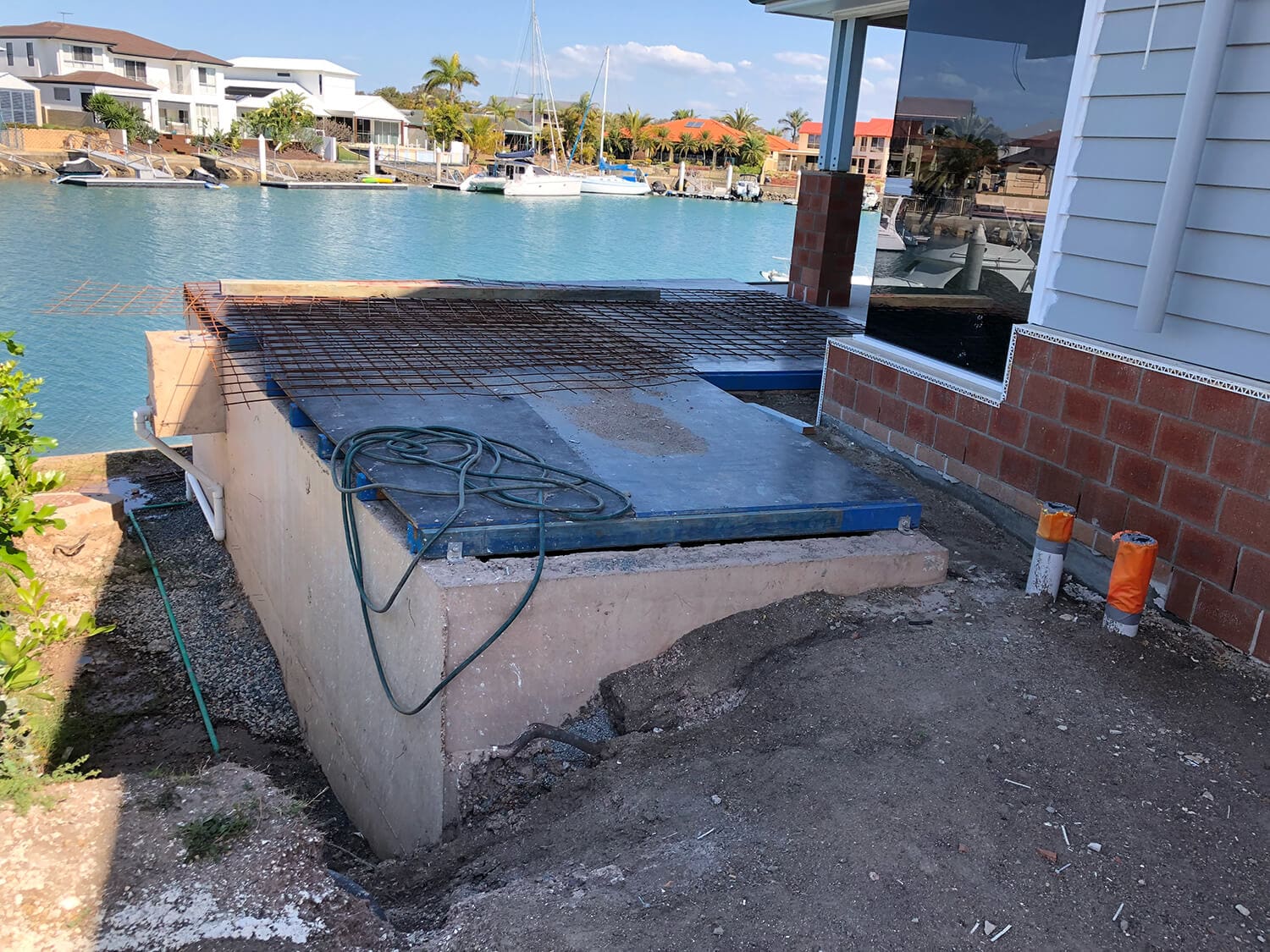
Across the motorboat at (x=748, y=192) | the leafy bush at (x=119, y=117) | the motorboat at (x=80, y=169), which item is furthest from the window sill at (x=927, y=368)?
the motorboat at (x=748, y=192)

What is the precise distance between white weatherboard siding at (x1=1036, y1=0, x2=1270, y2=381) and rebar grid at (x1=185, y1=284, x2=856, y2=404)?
2.73 meters

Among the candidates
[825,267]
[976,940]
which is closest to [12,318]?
[825,267]

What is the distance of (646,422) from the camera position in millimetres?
5258

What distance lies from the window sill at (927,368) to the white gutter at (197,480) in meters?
5.41

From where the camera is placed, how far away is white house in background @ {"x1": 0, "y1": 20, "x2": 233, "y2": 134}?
54812 mm

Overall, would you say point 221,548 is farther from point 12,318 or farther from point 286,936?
point 12,318

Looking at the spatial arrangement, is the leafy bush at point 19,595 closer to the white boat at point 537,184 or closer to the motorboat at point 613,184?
the white boat at point 537,184

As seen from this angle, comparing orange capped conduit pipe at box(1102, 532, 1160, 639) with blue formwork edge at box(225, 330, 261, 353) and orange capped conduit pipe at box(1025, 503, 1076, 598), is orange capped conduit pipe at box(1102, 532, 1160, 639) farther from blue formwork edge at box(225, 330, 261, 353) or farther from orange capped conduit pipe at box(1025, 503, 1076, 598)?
blue formwork edge at box(225, 330, 261, 353)

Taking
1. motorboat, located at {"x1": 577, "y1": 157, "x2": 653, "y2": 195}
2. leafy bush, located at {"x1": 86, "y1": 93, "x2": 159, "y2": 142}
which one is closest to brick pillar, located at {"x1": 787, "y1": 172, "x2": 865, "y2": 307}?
motorboat, located at {"x1": 577, "y1": 157, "x2": 653, "y2": 195}

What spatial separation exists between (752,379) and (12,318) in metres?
16.8

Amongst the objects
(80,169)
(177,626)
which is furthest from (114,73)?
(177,626)

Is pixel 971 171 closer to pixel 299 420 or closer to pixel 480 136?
pixel 299 420

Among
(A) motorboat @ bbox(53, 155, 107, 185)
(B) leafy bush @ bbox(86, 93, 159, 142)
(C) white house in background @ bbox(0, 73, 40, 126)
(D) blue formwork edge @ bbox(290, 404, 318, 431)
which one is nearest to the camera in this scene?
(D) blue formwork edge @ bbox(290, 404, 318, 431)

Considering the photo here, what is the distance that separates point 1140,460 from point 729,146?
82.6 meters
